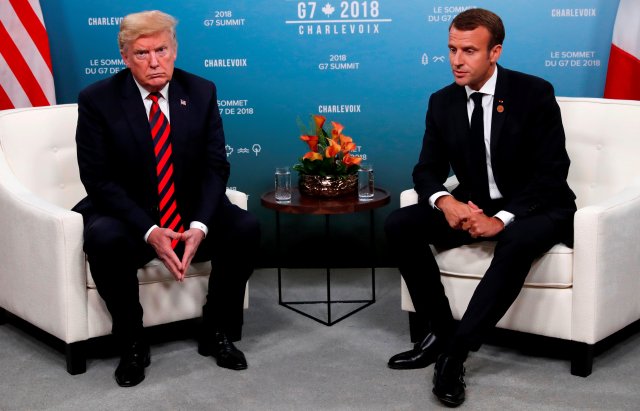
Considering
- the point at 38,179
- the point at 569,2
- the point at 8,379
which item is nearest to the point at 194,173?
the point at 38,179

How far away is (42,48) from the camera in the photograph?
4273mm

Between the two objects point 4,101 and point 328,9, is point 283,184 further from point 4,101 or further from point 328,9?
point 4,101

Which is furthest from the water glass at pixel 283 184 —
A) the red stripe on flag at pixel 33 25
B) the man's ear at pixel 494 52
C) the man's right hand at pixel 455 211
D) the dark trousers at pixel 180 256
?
the red stripe on flag at pixel 33 25

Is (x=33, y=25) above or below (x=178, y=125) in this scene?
above

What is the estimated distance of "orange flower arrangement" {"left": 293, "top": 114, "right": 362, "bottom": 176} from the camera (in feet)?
12.3

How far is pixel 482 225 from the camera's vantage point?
310 centimetres

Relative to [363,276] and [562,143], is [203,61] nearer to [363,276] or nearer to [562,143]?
[363,276]

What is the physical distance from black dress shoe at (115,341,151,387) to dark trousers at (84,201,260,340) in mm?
45

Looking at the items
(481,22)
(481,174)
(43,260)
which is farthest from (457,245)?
(43,260)

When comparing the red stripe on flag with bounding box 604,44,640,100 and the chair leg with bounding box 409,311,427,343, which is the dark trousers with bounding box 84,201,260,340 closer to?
the chair leg with bounding box 409,311,427,343

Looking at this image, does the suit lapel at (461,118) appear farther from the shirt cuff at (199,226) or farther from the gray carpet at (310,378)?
the shirt cuff at (199,226)

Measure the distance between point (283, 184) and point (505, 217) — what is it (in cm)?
101

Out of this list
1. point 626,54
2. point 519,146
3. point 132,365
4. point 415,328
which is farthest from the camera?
point 626,54

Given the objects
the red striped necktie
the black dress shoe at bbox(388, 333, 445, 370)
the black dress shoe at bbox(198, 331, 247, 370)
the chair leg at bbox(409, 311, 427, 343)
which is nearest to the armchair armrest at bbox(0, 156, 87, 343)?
the red striped necktie
